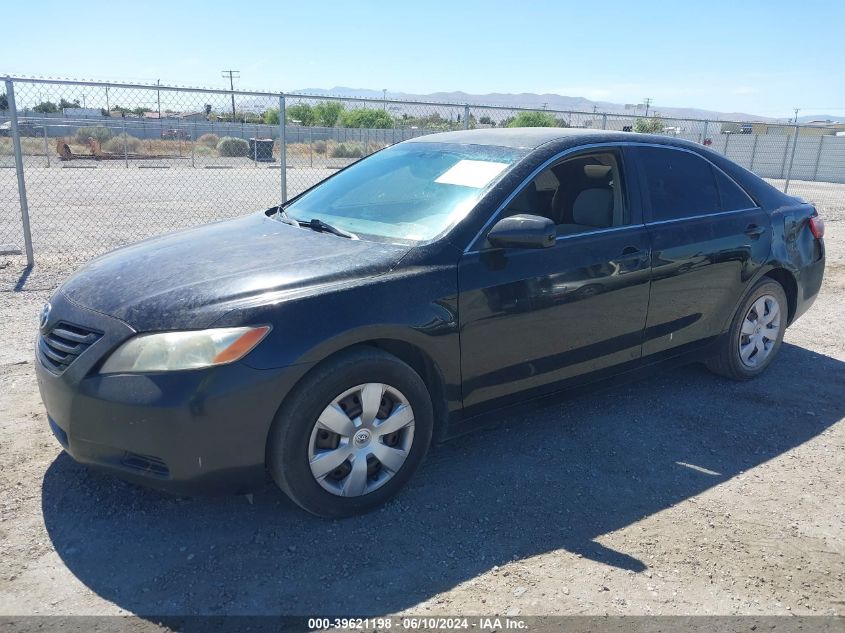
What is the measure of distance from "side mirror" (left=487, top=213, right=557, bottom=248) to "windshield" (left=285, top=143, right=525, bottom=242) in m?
0.21

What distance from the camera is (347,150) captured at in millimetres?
26203

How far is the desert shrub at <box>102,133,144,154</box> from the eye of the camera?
104 feet

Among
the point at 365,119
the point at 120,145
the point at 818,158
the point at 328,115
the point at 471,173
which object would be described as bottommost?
the point at 120,145

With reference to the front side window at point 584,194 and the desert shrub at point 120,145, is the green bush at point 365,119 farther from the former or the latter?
the front side window at point 584,194

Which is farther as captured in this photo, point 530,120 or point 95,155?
point 95,155

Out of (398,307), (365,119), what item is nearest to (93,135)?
(365,119)

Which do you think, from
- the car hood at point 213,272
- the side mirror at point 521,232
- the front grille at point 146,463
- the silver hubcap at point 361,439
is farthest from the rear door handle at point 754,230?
the front grille at point 146,463

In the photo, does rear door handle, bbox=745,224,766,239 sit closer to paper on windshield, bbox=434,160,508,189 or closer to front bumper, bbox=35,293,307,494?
paper on windshield, bbox=434,160,508,189

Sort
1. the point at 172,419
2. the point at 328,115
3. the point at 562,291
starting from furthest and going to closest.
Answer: the point at 328,115 < the point at 562,291 < the point at 172,419

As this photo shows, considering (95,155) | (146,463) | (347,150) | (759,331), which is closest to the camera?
(146,463)

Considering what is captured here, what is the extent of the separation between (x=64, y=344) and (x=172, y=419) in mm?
740

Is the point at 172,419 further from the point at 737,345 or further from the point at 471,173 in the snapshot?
the point at 737,345

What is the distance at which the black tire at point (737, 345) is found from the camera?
493 centimetres

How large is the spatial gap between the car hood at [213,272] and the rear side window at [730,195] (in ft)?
8.40
